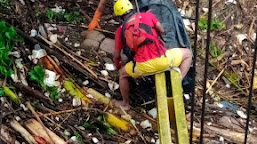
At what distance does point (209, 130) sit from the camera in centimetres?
417

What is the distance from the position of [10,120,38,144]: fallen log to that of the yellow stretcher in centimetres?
92

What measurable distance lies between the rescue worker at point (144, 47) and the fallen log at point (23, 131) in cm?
89

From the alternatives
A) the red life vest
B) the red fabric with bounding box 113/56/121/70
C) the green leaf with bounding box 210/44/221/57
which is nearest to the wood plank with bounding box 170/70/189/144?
the red life vest

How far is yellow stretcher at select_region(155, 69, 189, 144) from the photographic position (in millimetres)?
3752

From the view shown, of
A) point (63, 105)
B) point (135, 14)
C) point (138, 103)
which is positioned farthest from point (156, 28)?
point (63, 105)

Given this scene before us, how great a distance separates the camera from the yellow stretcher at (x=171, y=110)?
375 cm

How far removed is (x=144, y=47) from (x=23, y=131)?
3.51 ft

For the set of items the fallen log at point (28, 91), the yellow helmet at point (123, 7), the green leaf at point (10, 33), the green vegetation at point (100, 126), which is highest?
the yellow helmet at point (123, 7)

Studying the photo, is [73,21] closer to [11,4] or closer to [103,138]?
[11,4]

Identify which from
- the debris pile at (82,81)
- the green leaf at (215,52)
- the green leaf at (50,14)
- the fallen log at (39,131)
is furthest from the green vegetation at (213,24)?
the fallen log at (39,131)

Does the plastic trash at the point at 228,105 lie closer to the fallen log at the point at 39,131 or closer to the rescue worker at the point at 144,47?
the rescue worker at the point at 144,47

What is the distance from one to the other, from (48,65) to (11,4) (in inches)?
31.6

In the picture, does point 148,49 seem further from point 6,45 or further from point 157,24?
point 6,45

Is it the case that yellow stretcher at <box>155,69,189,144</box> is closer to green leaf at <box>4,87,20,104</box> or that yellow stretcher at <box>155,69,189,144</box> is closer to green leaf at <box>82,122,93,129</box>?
green leaf at <box>82,122,93,129</box>
